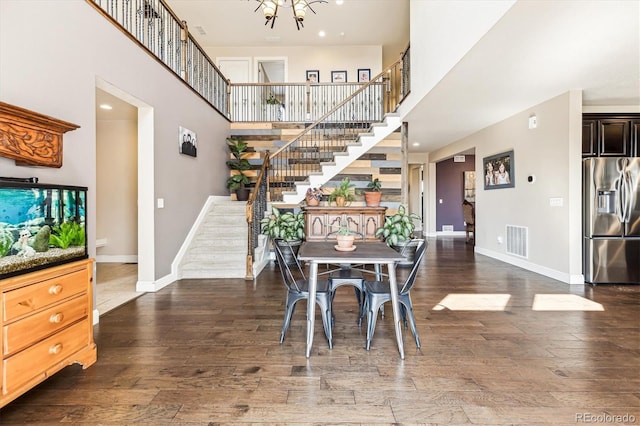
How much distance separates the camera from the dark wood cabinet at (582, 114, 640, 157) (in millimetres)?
4688

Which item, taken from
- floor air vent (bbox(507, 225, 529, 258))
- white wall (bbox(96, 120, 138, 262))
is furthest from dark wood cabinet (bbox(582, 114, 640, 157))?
white wall (bbox(96, 120, 138, 262))

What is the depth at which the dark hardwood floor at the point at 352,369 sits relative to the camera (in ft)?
5.63

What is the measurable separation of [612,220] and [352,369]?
4.46m

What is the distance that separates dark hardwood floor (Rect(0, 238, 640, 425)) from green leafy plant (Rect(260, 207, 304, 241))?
2018mm

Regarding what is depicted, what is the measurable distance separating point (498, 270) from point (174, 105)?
5.73 meters

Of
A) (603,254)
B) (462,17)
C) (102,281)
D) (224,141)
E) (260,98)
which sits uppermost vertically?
(260,98)

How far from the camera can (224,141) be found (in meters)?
7.03

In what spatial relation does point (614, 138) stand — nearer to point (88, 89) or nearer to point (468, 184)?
point (468, 184)

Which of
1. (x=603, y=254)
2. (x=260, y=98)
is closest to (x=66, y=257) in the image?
(x=603, y=254)

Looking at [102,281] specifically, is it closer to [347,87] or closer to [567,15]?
[567,15]

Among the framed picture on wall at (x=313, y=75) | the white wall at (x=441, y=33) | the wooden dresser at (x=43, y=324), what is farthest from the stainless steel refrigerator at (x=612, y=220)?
the framed picture on wall at (x=313, y=75)

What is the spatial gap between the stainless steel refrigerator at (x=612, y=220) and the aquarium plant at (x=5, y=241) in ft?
19.5

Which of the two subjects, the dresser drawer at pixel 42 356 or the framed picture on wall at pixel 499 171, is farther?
the framed picture on wall at pixel 499 171

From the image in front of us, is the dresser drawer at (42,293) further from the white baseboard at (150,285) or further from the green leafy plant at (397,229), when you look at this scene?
the green leafy plant at (397,229)
